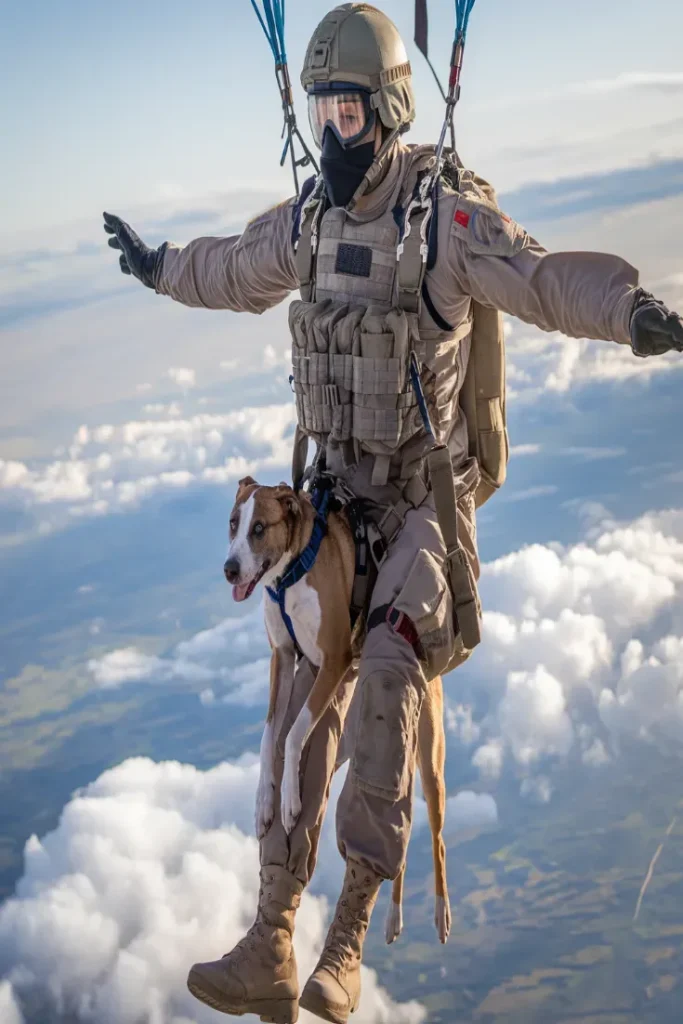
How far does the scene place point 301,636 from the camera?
5836mm

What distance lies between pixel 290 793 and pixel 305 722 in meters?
0.37

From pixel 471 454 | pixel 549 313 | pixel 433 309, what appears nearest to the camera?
pixel 549 313

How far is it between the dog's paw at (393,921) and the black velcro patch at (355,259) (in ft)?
9.76

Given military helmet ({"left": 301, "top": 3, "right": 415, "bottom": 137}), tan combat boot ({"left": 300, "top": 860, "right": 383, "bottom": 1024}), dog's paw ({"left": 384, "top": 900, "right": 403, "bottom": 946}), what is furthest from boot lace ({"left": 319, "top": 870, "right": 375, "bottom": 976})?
military helmet ({"left": 301, "top": 3, "right": 415, "bottom": 137})

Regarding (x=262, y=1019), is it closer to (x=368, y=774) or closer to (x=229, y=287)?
(x=368, y=774)

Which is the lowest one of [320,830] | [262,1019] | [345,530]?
[262,1019]

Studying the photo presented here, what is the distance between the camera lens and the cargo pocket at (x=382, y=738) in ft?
18.5

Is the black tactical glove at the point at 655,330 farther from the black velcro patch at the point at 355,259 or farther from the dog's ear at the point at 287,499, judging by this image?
the dog's ear at the point at 287,499

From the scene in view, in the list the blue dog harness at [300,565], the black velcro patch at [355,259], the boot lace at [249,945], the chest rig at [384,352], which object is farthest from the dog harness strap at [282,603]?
the black velcro patch at [355,259]

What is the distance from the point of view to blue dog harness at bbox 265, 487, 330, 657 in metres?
5.75

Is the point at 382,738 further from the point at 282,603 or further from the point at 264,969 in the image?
the point at 264,969

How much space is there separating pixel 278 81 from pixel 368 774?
321cm

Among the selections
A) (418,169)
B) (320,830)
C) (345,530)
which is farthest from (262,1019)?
(418,169)

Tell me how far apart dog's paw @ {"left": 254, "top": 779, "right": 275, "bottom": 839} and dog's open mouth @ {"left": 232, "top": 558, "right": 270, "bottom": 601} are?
0.97m
